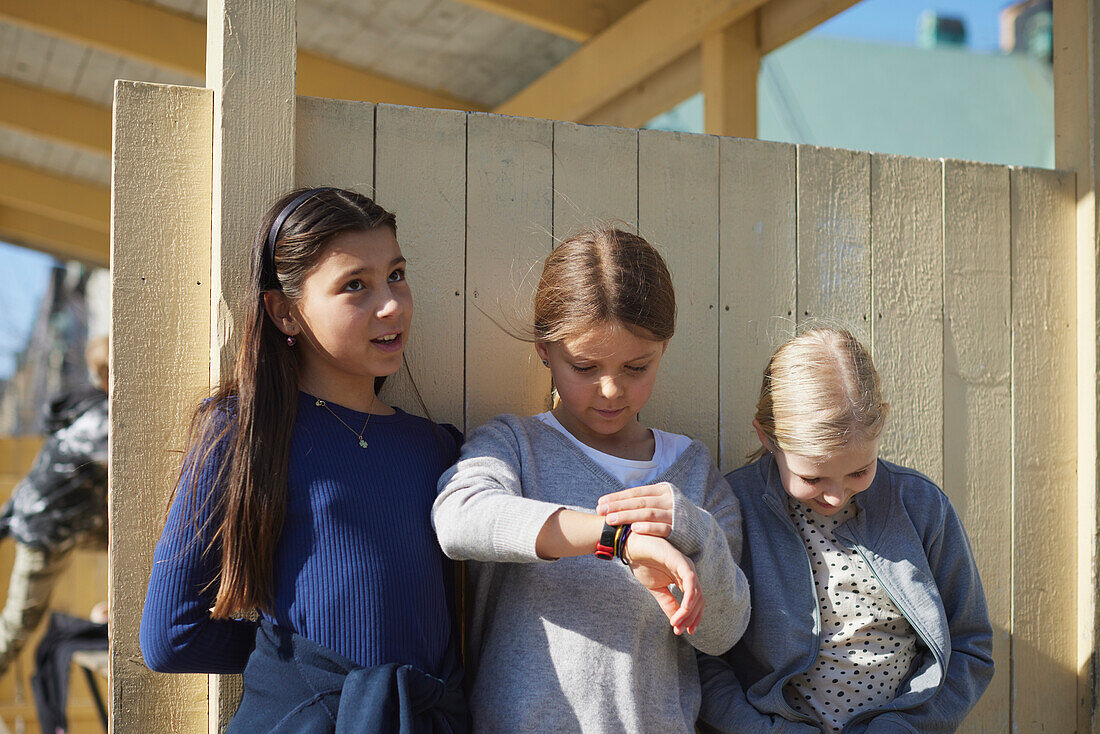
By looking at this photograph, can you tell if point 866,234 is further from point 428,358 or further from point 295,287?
point 295,287

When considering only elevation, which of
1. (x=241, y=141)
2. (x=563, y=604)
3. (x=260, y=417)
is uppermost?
(x=241, y=141)

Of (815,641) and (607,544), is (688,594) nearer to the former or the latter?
(607,544)

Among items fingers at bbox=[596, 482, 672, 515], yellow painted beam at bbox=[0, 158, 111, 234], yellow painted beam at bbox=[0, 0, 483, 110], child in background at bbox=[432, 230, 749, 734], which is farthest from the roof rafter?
yellow painted beam at bbox=[0, 158, 111, 234]

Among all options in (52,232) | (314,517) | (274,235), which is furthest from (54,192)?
(314,517)

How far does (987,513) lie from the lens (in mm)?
2230

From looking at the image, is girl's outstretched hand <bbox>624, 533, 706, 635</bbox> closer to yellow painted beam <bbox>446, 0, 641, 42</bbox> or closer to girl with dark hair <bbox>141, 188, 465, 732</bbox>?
girl with dark hair <bbox>141, 188, 465, 732</bbox>

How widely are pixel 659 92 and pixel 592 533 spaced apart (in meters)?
2.62

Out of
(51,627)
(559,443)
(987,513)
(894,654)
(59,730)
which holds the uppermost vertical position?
(559,443)

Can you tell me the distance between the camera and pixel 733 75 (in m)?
3.26

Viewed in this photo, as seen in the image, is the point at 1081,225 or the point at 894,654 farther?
the point at 1081,225

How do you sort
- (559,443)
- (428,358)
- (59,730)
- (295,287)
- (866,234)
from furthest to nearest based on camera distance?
(59,730), (866,234), (428,358), (559,443), (295,287)

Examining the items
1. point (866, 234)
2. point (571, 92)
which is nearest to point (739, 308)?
point (866, 234)

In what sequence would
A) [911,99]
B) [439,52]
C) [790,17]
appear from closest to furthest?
[790,17] < [439,52] < [911,99]

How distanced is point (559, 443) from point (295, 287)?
52 centimetres
